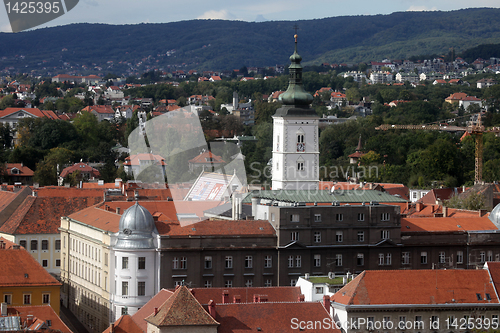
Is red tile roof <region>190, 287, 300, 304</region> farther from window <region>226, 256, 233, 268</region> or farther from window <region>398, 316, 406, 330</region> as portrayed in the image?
window <region>226, 256, 233, 268</region>

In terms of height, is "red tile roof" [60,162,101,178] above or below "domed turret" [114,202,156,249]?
below

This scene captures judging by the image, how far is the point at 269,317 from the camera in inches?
1902

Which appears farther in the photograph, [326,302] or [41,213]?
[41,213]

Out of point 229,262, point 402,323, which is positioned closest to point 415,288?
point 402,323

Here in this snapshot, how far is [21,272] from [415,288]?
2139 centimetres

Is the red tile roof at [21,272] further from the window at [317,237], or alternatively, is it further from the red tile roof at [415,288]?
the red tile roof at [415,288]

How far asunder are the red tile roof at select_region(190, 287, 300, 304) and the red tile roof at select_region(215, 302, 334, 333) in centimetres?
378

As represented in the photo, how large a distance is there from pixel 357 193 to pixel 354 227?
3.60 metres

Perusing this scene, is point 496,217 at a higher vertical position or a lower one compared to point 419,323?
higher

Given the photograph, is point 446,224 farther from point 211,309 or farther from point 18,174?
point 18,174

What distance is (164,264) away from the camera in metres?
60.1

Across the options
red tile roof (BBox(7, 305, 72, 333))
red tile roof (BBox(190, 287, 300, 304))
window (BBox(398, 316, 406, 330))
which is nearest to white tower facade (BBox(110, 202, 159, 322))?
red tile roof (BBox(190, 287, 300, 304))

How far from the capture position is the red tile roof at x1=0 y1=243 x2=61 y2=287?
189ft

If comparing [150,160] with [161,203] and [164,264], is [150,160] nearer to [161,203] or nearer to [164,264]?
[161,203]
